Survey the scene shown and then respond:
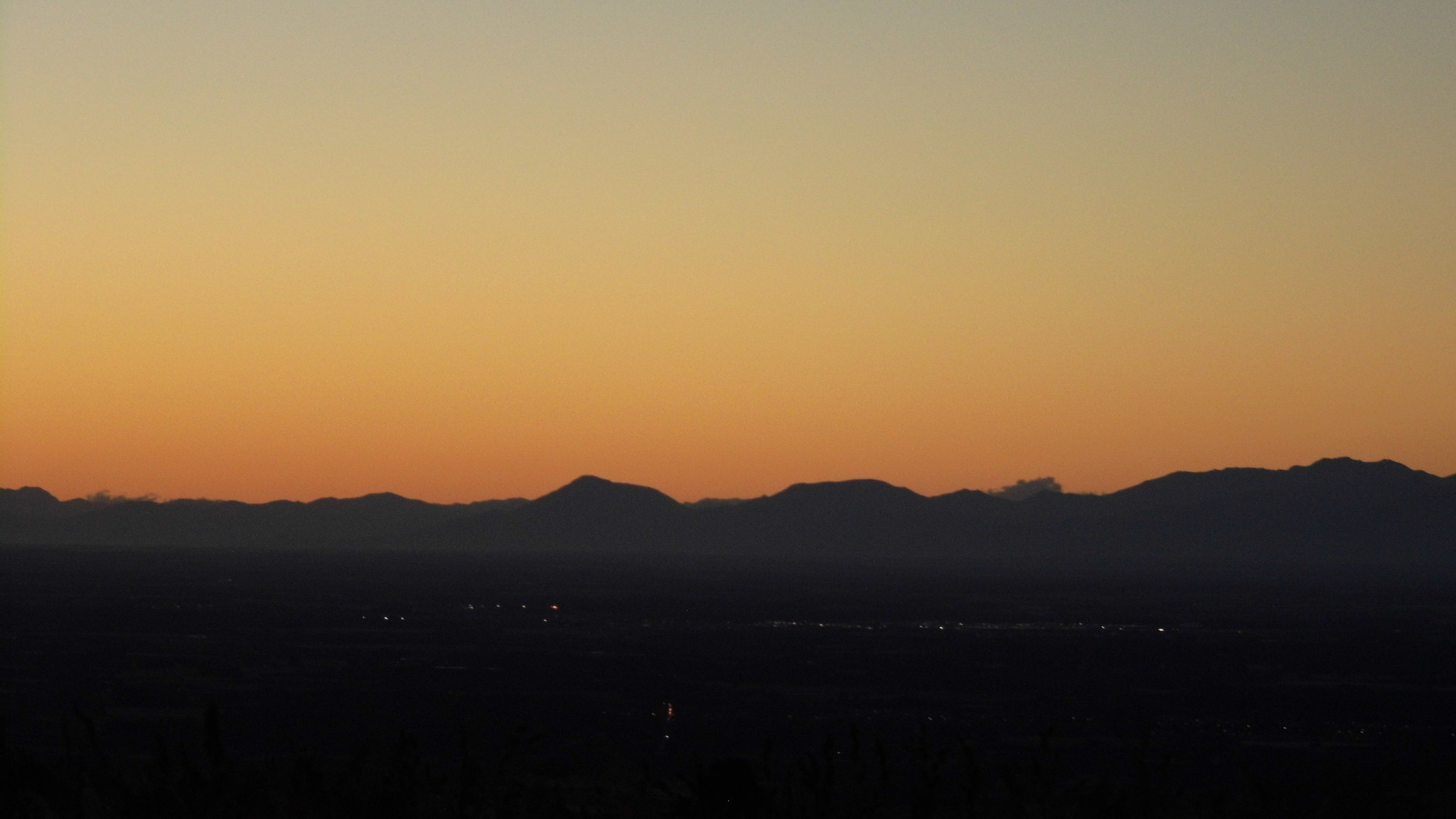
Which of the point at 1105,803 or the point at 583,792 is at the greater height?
the point at 1105,803

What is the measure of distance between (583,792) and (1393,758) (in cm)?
2380

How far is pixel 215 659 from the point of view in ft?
229

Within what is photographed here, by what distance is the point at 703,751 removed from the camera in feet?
132

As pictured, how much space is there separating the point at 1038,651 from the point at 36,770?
2757 inches

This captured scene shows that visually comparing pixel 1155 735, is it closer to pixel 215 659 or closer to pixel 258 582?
pixel 215 659

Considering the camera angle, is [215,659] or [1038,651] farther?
[1038,651]

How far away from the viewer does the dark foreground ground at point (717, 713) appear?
13.2m

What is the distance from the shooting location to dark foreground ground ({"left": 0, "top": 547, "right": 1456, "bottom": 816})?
1318 cm

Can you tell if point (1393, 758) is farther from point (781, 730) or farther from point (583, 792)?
point (583, 792)

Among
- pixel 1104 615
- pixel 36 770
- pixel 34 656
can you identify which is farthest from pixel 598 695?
pixel 1104 615

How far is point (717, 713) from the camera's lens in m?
49.1

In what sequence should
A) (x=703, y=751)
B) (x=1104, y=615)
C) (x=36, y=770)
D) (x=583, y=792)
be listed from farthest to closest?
(x=1104, y=615), (x=703, y=751), (x=583, y=792), (x=36, y=770)

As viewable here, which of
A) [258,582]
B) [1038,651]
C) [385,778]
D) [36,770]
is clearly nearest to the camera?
[385,778]

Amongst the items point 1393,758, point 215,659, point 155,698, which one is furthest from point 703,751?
point 215,659
